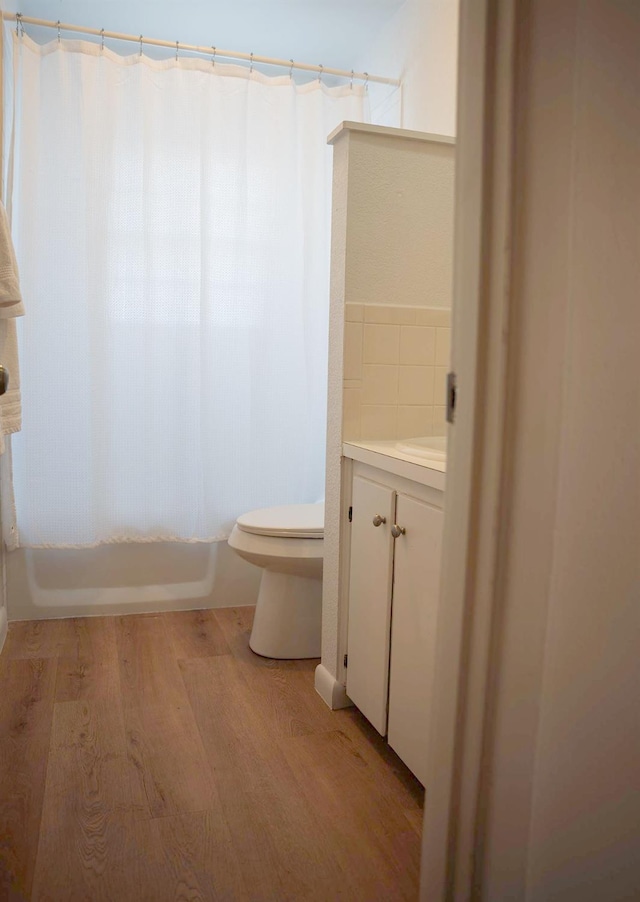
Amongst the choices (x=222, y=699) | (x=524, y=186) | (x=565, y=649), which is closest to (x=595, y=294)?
(x=524, y=186)

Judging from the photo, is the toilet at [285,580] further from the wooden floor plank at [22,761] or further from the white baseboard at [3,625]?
the white baseboard at [3,625]

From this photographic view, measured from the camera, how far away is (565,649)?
0.80 meters

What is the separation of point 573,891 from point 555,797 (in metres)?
0.11

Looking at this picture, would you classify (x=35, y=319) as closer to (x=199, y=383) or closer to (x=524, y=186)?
(x=199, y=383)

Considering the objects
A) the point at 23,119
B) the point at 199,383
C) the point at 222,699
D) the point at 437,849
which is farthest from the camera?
the point at 199,383

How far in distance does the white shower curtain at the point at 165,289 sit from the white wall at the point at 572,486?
214 cm

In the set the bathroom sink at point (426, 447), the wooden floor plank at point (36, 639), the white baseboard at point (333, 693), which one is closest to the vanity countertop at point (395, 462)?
the bathroom sink at point (426, 447)

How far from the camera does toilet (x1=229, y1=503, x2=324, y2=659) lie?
239cm

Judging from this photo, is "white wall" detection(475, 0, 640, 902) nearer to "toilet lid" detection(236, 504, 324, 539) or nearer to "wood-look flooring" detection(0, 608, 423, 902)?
"wood-look flooring" detection(0, 608, 423, 902)

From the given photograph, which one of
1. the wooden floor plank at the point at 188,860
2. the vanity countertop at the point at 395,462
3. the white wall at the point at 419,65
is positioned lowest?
the wooden floor plank at the point at 188,860

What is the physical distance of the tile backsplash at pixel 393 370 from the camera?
2092mm

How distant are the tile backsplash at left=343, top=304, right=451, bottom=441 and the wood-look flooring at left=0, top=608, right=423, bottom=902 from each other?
827 millimetres

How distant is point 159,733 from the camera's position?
1.96 metres

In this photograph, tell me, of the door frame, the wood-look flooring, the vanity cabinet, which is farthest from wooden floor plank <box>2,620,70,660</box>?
the door frame
